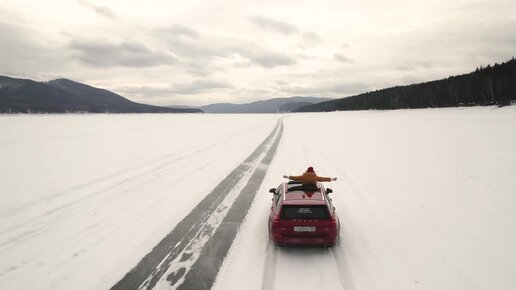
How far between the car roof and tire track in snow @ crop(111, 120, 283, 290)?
171 cm

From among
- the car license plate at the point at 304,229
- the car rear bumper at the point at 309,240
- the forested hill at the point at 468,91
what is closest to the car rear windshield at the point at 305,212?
the car license plate at the point at 304,229

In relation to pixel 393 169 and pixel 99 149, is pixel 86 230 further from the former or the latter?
pixel 99 149

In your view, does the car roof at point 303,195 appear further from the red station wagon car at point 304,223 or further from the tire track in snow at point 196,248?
the tire track in snow at point 196,248

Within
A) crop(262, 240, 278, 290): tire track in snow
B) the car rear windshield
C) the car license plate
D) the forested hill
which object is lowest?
crop(262, 240, 278, 290): tire track in snow

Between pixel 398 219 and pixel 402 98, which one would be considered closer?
pixel 398 219

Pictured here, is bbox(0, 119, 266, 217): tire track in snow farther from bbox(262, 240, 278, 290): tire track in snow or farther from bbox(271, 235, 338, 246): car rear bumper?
bbox(271, 235, 338, 246): car rear bumper

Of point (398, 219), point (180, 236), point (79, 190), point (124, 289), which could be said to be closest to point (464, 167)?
point (398, 219)

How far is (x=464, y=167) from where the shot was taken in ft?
49.5

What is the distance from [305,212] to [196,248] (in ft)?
8.28

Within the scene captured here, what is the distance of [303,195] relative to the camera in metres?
7.36

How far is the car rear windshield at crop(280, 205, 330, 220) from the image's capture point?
6752mm

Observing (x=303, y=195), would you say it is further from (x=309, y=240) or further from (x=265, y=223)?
(x=265, y=223)

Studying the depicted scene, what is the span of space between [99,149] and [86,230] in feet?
58.3

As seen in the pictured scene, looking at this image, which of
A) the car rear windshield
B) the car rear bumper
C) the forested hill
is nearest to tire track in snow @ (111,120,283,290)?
the car rear bumper
